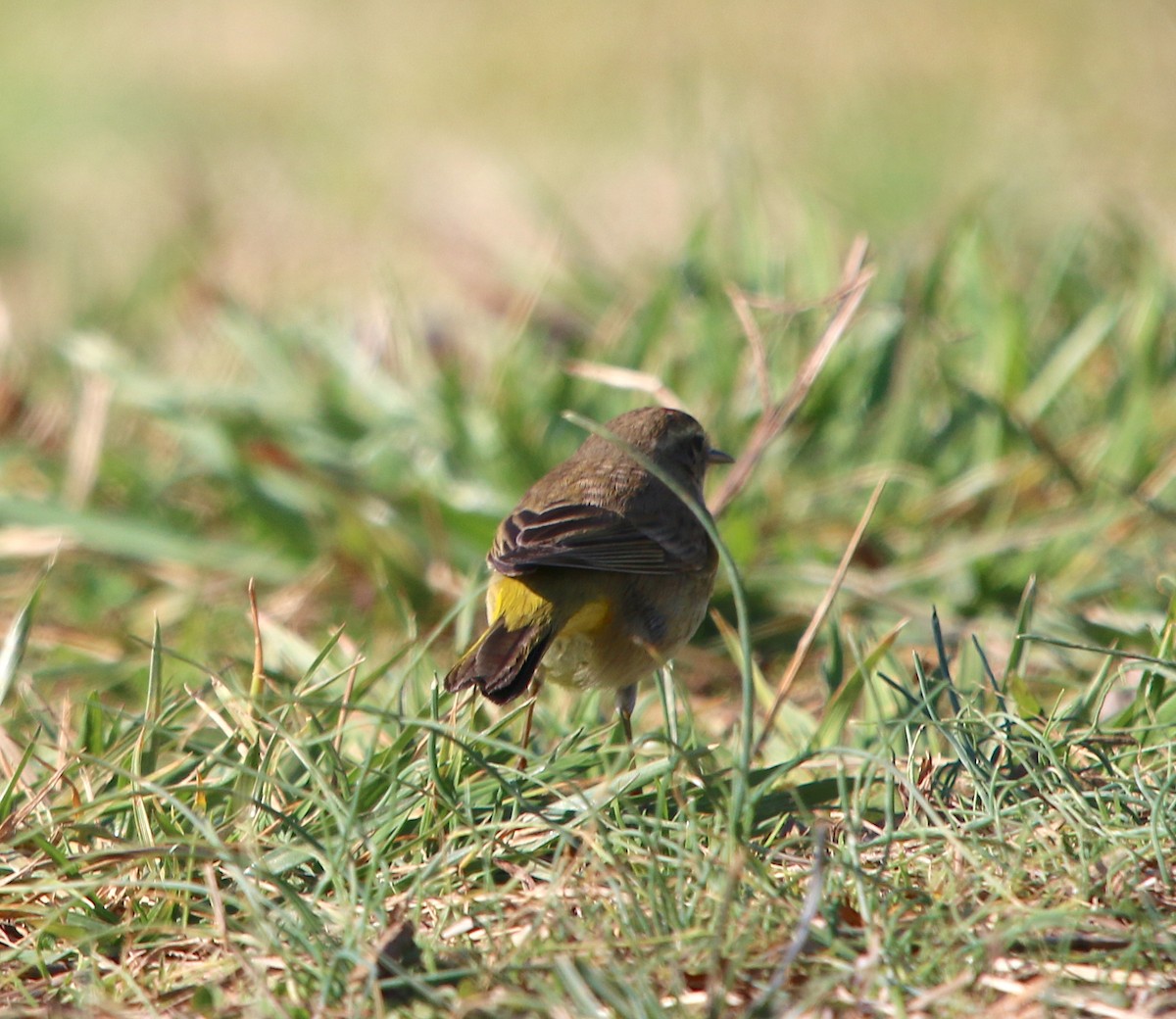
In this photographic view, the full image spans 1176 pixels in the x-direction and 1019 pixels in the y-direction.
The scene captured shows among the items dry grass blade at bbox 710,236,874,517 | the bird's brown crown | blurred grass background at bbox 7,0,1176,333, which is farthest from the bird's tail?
blurred grass background at bbox 7,0,1176,333

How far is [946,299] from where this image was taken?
18.7 ft

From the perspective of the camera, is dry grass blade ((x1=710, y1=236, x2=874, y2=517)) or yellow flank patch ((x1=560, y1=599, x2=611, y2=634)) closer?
dry grass blade ((x1=710, y1=236, x2=874, y2=517))

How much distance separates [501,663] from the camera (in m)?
3.08

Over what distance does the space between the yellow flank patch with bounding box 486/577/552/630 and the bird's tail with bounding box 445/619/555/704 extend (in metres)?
0.08

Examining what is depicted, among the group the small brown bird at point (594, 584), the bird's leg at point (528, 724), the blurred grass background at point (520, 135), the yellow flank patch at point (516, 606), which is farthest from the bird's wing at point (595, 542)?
the blurred grass background at point (520, 135)

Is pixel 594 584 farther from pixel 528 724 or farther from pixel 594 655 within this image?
pixel 528 724

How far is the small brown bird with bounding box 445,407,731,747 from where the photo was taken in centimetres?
336

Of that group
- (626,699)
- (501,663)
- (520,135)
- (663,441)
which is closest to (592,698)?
(626,699)

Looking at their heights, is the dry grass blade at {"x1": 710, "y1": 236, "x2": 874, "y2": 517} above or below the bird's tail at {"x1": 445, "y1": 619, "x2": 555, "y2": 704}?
above

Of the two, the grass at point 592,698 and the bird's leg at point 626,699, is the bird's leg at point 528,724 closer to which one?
the grass at point 592,698

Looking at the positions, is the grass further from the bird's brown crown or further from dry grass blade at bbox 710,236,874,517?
the bird's brown crown

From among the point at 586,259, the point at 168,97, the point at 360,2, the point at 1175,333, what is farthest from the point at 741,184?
the point at 360,2

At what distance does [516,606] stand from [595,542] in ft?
0.81

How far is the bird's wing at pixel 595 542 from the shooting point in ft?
11.1
